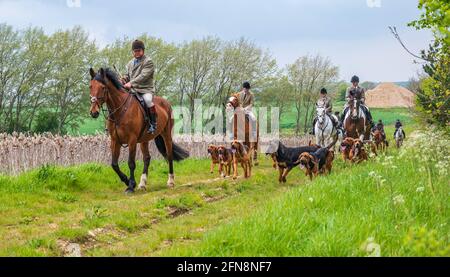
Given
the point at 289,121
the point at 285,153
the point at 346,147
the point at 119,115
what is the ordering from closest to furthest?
the point at 119,115 < the point at 285,153 < the point at 346,147 < the point at 289,121

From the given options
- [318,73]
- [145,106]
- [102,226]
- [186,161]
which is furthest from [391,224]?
[318,73]

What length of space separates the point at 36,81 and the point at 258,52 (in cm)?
2154

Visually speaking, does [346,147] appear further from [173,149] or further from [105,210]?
[105,210]

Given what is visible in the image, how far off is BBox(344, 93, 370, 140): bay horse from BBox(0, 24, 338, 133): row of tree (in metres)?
31.1

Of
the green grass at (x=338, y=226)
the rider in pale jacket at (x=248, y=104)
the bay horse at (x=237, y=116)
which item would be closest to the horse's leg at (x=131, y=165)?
the bay horse at (x=237, y=116)

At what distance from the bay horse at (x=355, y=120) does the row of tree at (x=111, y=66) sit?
31.1 metres

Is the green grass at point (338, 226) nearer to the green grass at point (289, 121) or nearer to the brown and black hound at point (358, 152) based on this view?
the brown and black hound at point (358, 152)

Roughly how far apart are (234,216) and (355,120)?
1012cm

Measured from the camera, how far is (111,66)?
49.7m

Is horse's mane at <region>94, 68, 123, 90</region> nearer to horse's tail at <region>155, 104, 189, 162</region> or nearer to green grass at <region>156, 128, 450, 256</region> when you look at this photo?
horse's tail at <region>155, 104, 189, 162</region>

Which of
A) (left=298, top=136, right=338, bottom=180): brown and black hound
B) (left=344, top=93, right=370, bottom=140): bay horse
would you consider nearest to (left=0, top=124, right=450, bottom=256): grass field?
(left=298, top=136, right=338, bottom=180): brown and black hound

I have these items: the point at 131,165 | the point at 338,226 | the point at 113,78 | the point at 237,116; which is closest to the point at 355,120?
the point at 237,116

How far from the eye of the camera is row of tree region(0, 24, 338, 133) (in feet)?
144
